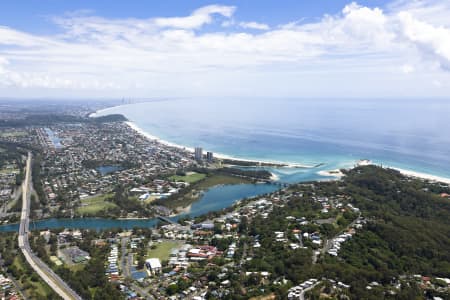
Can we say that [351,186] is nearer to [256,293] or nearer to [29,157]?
[256,293]

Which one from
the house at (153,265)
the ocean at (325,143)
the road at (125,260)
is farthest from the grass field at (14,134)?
the house at (153,265)

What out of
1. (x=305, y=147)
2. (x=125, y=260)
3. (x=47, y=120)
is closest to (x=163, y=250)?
(x=125, y=260)

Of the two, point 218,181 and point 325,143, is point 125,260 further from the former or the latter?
point 325,143

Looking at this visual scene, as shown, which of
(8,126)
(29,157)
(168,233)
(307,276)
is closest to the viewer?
(307,276)

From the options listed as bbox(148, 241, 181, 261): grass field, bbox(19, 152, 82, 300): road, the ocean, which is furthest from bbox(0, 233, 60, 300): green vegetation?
the ocean

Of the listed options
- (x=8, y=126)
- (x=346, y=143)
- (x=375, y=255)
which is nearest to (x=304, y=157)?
(x=346, y=143)

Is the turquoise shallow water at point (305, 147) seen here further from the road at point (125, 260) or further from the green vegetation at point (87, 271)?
the green vegetation at point (87, 271)
